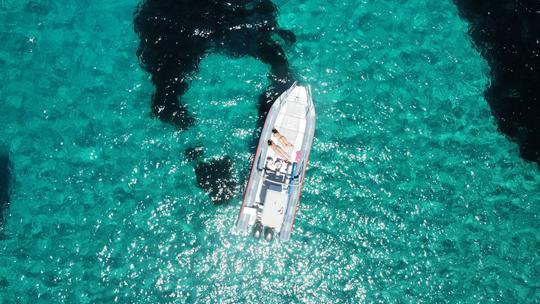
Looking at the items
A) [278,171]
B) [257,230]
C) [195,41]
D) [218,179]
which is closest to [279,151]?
[278,171]

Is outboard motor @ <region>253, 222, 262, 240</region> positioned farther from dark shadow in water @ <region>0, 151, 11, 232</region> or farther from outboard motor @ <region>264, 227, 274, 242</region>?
dark shadow in water @ <region>0, 151, 11, 232</region>

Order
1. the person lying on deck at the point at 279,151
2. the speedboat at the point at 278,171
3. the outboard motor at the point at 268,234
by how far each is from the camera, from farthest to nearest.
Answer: the person lying on deck at the point at 279,151, the outboard motor at the point at 268,234, the speedboat at the point at 278,171

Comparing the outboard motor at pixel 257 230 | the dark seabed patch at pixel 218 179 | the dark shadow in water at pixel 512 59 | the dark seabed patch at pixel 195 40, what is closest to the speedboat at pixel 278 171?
the outboard motor at pixel 257 230

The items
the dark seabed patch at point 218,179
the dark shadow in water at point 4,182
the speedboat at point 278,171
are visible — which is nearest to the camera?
the speedboat at point 278,171

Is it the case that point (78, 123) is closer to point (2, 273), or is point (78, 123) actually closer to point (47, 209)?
point (47, 209)

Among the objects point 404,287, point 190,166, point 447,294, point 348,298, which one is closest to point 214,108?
point 190,166

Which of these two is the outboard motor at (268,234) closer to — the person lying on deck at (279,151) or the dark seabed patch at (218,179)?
the dark seabed patch at (218,179)
